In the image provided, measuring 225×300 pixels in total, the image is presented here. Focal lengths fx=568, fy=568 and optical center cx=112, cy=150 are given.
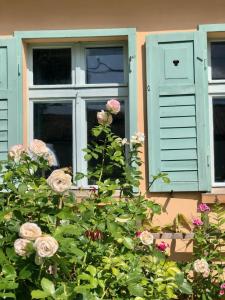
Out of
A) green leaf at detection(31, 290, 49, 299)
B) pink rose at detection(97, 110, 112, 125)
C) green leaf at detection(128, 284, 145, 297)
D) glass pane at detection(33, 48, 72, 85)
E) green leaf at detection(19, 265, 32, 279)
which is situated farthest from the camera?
glass pane at detection(33, 48, 72, 85)

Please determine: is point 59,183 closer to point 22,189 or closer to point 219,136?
point 22,189

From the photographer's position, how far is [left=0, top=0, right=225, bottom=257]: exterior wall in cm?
469

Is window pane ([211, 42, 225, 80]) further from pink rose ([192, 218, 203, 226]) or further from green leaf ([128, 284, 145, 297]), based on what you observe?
green leaf ([128, 284, 145, 297])

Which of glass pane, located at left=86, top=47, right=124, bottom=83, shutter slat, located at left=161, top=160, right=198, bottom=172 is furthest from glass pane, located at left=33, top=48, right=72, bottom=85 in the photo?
shutter slat, located at left=161, top=160, right=198, bottom=172

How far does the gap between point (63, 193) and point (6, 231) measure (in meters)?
0.30

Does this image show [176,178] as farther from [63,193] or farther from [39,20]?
[63,193]

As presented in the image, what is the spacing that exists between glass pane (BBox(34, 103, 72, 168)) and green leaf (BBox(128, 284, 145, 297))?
98.2 inches

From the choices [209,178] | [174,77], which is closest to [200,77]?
[174,77]

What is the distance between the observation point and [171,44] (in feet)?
15.2

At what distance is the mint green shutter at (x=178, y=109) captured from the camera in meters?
4.54

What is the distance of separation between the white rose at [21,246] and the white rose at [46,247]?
0.06m

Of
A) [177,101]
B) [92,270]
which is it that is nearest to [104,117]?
[92,270]

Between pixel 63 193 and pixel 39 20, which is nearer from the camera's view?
pixel 63 193

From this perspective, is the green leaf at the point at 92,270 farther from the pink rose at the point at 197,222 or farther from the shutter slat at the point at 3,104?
the shutter slat at the point at 3,104
